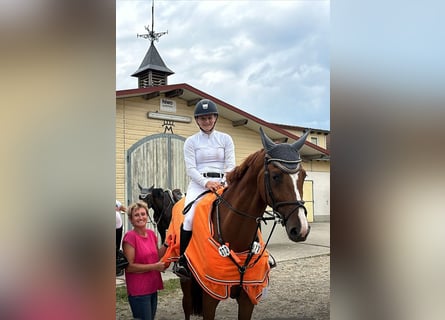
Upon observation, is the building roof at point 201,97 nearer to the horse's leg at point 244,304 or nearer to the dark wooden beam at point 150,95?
the dark wooden beam at point 150,95

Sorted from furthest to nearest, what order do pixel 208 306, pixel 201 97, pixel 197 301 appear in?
pixel 201 97, pixel 197 301, pixel 208 306

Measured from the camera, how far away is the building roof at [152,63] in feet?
47.4

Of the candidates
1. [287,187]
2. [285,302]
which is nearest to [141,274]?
[287,187]

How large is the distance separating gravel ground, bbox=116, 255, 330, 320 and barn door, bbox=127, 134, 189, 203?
141 inches

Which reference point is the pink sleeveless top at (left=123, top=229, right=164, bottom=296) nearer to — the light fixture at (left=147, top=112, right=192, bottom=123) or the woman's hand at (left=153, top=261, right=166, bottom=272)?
the woman's hand at (left=153, top=261, right=166, bottom=272)

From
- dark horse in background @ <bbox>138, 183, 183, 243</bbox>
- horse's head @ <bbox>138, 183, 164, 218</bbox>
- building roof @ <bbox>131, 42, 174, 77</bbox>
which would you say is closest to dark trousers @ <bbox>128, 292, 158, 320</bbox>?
dark horse in background @ <bbox>138, 183, 183, 243</bbox>

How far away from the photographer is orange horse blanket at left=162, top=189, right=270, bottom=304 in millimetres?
3166

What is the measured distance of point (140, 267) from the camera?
3162 mm

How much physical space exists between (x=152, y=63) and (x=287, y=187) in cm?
1326

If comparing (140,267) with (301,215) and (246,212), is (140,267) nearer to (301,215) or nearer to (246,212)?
(246,212)

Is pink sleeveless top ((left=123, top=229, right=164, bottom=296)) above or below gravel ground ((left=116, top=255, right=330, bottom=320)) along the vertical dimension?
above

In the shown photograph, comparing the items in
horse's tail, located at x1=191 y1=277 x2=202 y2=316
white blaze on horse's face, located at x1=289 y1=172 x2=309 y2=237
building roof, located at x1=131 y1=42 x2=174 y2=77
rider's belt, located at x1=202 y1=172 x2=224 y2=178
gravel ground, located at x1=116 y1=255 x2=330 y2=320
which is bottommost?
gravel ground, located at x1=116 y1=255 x2=330 y2=320

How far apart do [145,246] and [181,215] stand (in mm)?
605
